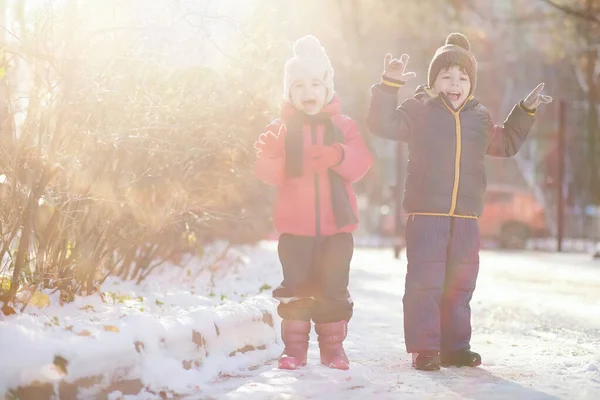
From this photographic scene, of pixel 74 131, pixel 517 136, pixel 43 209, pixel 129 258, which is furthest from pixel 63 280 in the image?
pixel 517 136

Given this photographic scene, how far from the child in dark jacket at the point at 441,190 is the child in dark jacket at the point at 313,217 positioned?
34 centimetres

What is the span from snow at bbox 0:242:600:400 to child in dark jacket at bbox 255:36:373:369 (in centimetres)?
25

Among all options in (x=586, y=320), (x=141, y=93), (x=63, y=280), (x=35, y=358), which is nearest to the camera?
(x=35, y=358)

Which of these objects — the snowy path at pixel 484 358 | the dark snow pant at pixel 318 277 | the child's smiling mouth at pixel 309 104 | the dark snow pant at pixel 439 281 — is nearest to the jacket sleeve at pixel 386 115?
the child's smiling mouth at pixel 309 104

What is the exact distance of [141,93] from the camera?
5.88m

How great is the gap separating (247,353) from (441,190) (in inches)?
62.6

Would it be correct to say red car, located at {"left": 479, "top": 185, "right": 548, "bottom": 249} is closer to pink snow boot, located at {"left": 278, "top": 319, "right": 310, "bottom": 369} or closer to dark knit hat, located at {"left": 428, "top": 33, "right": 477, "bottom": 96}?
dark knit hat, located at {"left": 428, "top": 33, "right": 477, "bottom": 96}

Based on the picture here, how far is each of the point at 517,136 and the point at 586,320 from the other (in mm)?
2972

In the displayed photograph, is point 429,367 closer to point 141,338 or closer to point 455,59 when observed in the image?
point 141,338

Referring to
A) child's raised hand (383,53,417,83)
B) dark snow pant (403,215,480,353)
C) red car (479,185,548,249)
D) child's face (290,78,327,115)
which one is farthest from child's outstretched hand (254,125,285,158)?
red car (479,185,548,249)

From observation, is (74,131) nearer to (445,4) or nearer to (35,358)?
(35,358)

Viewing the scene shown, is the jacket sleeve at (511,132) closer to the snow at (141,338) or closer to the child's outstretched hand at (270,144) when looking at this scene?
the child's outstretched hand at (270,144)

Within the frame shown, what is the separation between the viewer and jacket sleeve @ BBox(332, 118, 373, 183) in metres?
5.42

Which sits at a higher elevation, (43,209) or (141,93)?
(141,93)
